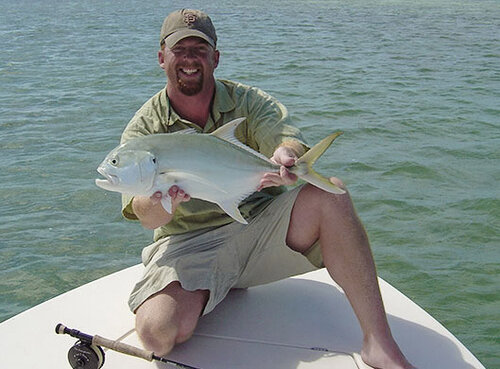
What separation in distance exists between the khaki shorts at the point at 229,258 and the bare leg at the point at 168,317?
1.5 inches

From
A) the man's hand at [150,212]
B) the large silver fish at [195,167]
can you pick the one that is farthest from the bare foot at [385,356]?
the man's hand at [150,212]

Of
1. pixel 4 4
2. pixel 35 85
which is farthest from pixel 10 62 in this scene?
pixel 4 4

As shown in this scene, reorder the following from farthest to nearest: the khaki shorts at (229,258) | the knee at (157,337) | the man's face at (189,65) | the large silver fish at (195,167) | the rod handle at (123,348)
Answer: the man's face at (189,65) → the khaki shorts at (229,258) → the knee at (157,337) → the rod handle at (123,348) → the large silver fish at (195,167)

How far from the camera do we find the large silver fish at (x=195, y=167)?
236cm

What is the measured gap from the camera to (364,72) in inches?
482

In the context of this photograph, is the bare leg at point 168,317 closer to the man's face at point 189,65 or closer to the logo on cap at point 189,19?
the man's face at point 189,65

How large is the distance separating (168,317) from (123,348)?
262 mm

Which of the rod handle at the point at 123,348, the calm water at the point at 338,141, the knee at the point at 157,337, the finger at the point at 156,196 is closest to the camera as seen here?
the finger at the point at 156,196

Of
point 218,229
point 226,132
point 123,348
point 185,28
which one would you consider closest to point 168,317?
point 123,348

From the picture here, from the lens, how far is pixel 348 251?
2838 millimetres

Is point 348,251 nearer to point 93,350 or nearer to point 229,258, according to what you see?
point 229,258

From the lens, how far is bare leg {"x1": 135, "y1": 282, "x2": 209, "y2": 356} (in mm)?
2752

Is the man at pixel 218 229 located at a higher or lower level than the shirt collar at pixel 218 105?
lower

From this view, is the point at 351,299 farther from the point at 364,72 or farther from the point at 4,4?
the point at 4,4
